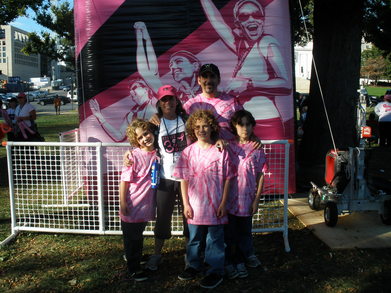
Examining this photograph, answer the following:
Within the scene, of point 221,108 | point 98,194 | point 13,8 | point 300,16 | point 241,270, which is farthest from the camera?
point 13,8

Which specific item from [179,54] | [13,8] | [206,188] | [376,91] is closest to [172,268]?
[206,188]

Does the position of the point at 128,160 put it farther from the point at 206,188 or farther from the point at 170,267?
the point at 170,267

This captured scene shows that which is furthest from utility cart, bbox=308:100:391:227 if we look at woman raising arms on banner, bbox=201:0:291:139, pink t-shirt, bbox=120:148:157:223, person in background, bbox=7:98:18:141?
person in background, bbox=7:98:18:141

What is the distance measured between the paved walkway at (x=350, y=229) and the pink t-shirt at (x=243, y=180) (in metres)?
1.33

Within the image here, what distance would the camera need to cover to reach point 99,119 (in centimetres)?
588

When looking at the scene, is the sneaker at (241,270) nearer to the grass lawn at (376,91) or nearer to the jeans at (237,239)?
the jeans at (237,239)

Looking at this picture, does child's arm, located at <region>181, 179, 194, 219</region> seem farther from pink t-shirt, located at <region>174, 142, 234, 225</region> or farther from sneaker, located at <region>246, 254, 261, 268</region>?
sneaker, located at <region>246, 254, 261, 268</region>

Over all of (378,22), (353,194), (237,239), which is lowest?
(237,239)

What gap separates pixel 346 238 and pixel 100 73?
4.04 m

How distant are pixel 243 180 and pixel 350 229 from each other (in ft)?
6.50

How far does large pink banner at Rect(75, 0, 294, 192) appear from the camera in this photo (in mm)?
5695

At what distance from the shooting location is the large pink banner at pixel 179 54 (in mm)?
5695

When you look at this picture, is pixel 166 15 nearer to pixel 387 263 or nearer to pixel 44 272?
pixel 44 272

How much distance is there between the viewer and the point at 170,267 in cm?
384
